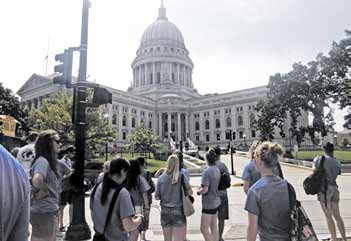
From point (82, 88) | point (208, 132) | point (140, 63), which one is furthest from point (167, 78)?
point (82, 88)

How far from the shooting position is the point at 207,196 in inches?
255

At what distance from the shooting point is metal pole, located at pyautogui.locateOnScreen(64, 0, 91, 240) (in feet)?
23.1

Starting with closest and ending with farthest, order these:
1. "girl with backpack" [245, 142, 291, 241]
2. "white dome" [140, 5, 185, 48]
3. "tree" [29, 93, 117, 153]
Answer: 1. "girl with backpack" [245, 142, 291, 241]
2. "tree" [29, 93, 117, 153]
3. "white dome" [140, 5, 185, 48]

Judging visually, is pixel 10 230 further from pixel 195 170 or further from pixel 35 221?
pixel 195 170

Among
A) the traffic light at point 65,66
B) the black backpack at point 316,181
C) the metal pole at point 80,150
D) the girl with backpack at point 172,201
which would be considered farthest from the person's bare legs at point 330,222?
the traffic light at point 65,66

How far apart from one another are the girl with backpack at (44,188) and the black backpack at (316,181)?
15.0 ft

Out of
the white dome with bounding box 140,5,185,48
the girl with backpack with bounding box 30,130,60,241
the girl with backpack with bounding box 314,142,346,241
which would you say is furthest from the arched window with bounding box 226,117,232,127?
the girl with backpack with bounding box 30,130,60,241

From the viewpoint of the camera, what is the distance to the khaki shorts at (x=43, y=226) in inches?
171

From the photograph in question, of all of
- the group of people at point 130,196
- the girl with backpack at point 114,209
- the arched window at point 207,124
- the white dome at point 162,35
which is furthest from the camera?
the white dome at point 162,35

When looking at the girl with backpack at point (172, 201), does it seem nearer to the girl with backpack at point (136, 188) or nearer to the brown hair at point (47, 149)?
the girl with backpack at point (136, 188)

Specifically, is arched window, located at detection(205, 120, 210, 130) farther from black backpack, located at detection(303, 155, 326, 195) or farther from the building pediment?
black backpack, located at detection(303, 155, 326, 195)

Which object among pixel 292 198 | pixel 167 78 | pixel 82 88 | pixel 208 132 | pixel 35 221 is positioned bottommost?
pixel 35 221

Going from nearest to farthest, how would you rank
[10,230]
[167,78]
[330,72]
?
[10,230]
[330,72]
[167,78]

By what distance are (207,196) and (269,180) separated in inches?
132
